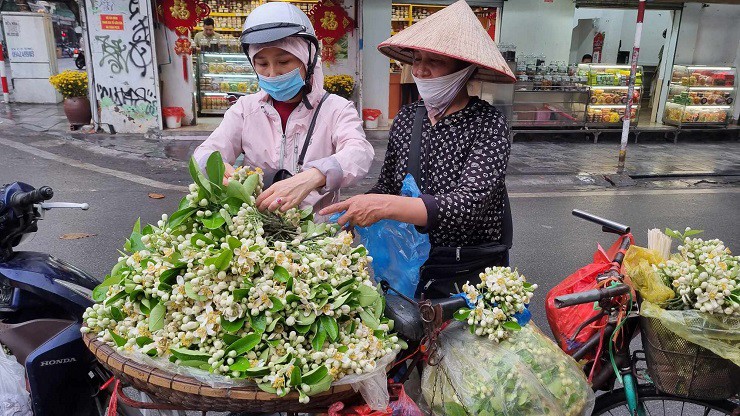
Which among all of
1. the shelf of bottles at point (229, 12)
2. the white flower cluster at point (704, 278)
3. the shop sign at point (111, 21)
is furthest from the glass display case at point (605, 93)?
the white flower cluster at point (704, 278)

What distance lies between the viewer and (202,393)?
48.1 inches

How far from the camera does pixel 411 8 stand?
11.0 m

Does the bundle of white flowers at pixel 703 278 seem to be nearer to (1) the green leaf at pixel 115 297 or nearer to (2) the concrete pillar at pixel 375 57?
(1) the green leaf at pixel 115 297

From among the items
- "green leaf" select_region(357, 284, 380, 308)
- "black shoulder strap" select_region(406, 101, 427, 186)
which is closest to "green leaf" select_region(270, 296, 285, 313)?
"green leaf" select_region(357, 284, 380, 308)

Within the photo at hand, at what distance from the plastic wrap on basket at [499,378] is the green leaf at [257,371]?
1.80 feet

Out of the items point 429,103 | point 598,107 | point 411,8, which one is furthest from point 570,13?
point 429,103

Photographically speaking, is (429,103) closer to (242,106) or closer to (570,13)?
(242,106)

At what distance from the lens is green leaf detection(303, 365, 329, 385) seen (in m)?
1.24

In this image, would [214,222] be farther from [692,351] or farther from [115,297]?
[692,351]

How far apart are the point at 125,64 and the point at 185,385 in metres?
9.50

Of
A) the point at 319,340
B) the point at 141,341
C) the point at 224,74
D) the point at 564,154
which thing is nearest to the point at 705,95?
the point at 564,154

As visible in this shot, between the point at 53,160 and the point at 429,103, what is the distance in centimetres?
757

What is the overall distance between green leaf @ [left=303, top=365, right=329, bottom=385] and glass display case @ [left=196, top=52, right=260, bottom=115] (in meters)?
9.75

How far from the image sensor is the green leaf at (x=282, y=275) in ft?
4.29
